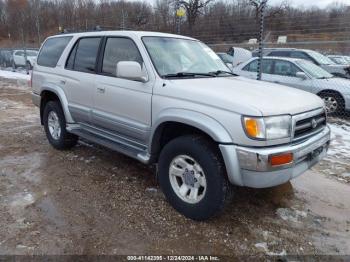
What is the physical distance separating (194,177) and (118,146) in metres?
1.24

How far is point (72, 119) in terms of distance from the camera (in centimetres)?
532

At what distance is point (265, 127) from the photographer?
3.16 m

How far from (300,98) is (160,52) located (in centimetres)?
166

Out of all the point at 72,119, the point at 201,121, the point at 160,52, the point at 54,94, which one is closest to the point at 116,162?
the point at 72,119

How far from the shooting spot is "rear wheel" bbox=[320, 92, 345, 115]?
916cm

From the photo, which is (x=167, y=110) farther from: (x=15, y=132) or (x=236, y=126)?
(x=15, y=132)

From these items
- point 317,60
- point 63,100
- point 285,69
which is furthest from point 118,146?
point 317,60

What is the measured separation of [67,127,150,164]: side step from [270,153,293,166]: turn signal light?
4.78ft

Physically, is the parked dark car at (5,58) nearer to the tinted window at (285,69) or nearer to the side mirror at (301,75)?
the tinted window at (285,69)

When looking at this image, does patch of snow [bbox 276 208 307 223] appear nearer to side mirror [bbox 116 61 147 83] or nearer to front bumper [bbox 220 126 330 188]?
front bumper [bbox 220 126 330 188]

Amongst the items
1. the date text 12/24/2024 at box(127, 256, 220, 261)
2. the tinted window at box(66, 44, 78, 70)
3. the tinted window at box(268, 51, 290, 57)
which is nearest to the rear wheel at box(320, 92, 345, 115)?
the tinted window at box(268, 51, 290, 57)

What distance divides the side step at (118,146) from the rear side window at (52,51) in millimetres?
1247

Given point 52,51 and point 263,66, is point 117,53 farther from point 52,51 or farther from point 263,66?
point 263,66

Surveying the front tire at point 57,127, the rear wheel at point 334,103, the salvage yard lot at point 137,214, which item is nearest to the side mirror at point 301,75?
the rear wheel at point 334,103
